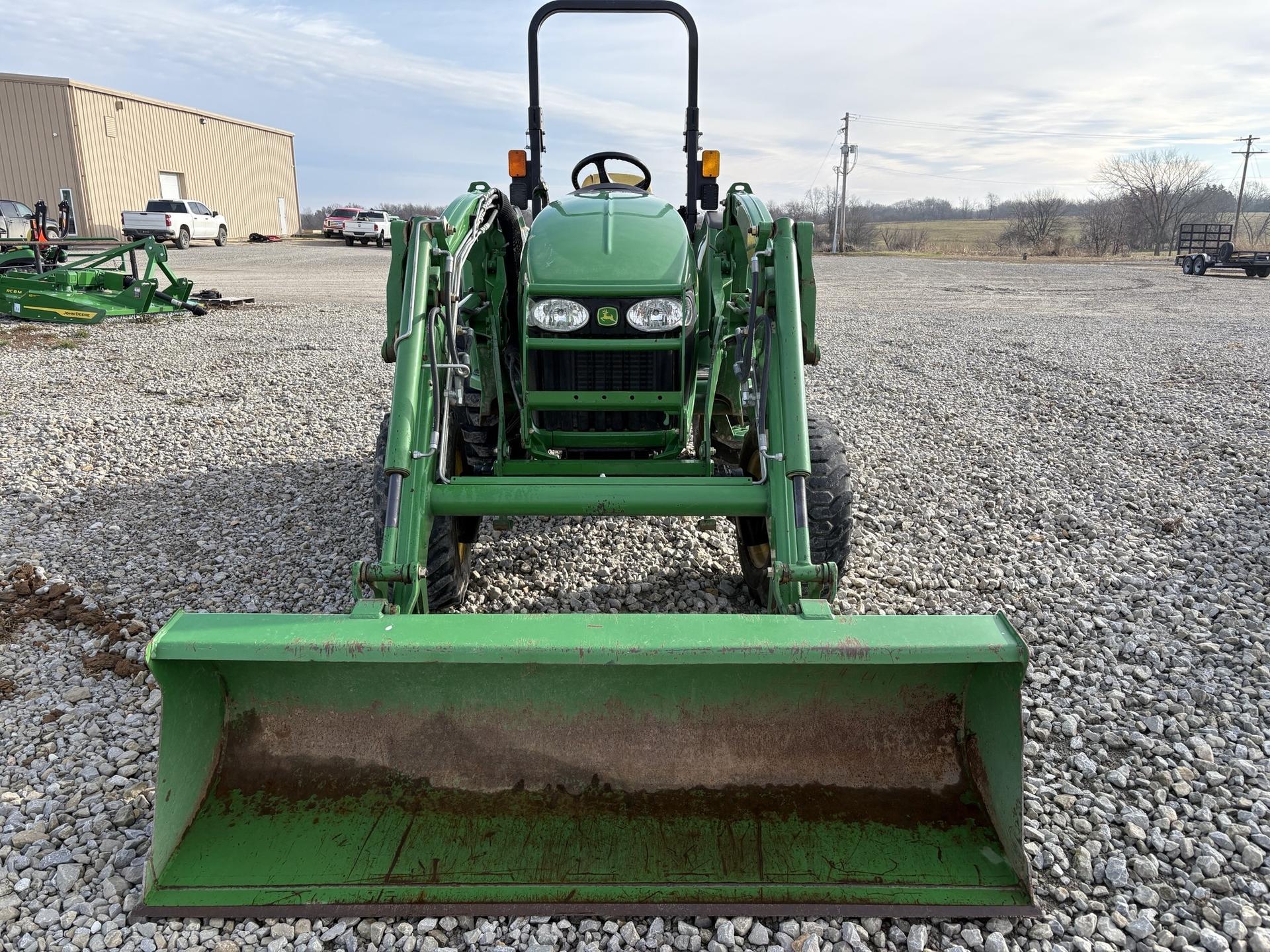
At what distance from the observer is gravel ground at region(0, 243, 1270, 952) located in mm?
2383

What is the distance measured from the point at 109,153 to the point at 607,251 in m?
35.9

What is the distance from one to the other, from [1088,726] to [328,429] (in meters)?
5.96

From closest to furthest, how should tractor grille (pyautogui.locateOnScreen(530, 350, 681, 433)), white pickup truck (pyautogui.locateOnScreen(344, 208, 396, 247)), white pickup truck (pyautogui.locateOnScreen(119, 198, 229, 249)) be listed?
tractor grille (pyautogui.locateOnScreen(530, 350, 681, 433)) < white pickup truck (pyautogui.locateOnScreen(119, 198, 229, 249)) < white pickup truck (pyautogui.locateOnScreen(344, 208, 396, 247))

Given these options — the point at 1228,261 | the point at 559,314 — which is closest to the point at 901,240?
the point at 1228,261

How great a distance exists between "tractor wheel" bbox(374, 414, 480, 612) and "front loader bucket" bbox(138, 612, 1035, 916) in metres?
0.83

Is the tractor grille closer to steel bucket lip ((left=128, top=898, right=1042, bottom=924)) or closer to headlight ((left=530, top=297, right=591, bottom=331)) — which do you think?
headlight ((left=530, top=297, right=591, bottom=331))

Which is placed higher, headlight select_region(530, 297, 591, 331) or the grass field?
the grass field

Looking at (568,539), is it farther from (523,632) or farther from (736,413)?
(523,632)

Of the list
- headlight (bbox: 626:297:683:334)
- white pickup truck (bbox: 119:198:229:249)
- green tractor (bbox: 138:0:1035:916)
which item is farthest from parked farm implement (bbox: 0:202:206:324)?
white pickup truck (bbox: 119:198:229:249)

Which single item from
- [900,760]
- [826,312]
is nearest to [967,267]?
[826,312]

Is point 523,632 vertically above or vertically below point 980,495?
above

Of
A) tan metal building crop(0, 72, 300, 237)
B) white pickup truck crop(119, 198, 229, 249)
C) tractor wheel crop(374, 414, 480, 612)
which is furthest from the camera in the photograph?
tan metal building crop(0, 72, 300, 237)

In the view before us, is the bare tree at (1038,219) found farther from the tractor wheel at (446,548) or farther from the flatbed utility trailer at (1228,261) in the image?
the tractor wheel at (446,548)

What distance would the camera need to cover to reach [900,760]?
2.66m
